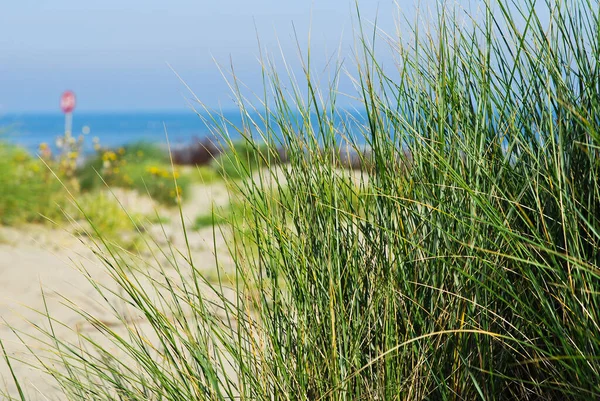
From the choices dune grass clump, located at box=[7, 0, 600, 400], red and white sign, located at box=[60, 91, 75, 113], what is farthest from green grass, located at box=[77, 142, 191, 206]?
dune grass clump, located at box=[7, 0, 600, 400]

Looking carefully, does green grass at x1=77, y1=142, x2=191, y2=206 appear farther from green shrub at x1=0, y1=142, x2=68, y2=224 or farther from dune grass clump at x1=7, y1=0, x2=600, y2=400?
dune grass clump at x1=7, y1=0, x2=600, y2=400

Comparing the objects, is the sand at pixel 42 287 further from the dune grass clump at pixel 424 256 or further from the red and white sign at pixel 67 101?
the red and white sign at pixel 67 101

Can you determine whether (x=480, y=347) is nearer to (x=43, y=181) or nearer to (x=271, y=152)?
(x=271, y=152)

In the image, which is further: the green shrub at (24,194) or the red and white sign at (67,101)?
the red and white sign at (67,101)

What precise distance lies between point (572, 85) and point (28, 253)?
5.11 meters

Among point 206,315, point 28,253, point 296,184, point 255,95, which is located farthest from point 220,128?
point 28,253

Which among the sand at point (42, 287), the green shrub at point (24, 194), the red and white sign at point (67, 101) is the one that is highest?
the red and white sign at point (67, 101)

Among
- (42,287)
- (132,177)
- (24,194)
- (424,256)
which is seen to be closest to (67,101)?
(132,177)

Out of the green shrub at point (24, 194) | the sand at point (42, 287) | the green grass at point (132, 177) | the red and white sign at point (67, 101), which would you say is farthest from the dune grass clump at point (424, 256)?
the red and white sign at point (67, 101)

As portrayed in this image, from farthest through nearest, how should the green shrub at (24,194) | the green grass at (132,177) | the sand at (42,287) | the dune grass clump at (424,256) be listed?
the green grass at (132,177)
the green shrub at (24,194)
the sand at (42,287)
the dune grass clump at (424,256)

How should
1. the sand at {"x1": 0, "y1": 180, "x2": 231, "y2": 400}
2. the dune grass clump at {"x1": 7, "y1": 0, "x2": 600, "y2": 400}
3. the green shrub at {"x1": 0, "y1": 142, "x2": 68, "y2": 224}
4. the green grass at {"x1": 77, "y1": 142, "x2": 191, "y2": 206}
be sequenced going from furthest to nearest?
the green grass at {"x1": 77, "y1": 142, "x2": 191, "y2": 206} < the green shrub at {"x1": 0, "y1": 142, "x2": 68, "y2": 224} < the sand at {"x1": 0, "y1": 180, "x2": 231, "y2": 400} < the dune grass clump at {"x1": 7, "y1": 0, "x2": 600, "y2": 400}

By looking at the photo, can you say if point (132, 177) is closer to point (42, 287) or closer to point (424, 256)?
point (42, 287)

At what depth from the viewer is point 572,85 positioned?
1.75 m

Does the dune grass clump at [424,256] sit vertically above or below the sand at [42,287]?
above
